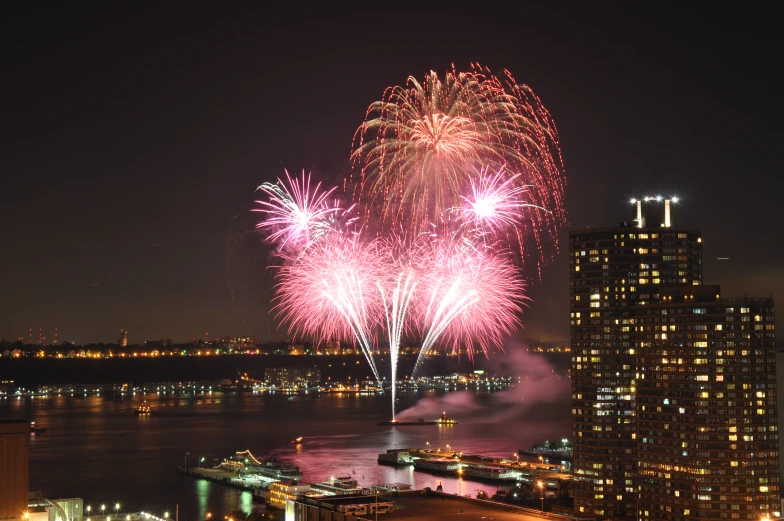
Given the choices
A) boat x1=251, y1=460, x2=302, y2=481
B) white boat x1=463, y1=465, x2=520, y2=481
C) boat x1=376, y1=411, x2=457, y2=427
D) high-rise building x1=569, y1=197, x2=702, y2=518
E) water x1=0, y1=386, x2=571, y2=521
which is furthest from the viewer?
boat x1=376, y1=411, x2=457, y2=427

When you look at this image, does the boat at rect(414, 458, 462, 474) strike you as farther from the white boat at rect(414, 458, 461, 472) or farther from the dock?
the dock

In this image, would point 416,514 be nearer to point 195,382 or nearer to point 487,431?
point 487,431

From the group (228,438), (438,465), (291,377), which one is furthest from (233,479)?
(291,377)

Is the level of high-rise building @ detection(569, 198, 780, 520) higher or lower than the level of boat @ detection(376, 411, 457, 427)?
higher

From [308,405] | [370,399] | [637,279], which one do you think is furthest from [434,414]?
[637,279]

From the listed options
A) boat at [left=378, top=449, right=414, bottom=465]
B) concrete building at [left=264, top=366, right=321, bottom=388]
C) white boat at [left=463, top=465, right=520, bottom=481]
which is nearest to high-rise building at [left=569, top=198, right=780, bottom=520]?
white boat at [left=463, top=465, right=520, bottom=481]

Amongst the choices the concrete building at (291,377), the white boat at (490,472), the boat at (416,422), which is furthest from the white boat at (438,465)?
the concrete building at (291,377)
